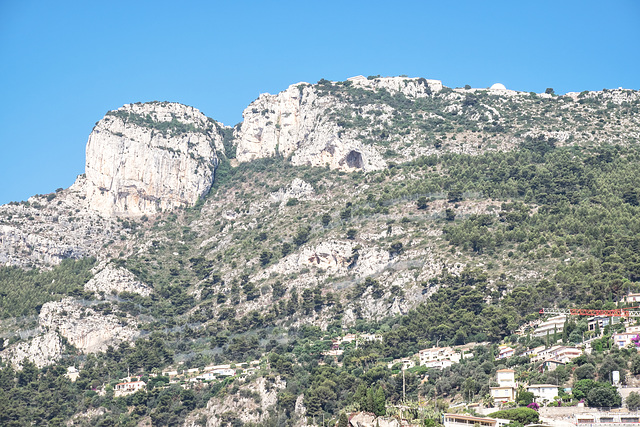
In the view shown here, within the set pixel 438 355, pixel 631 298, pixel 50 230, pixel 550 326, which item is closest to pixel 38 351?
pixel 50 230

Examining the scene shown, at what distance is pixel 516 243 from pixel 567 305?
21.8 m

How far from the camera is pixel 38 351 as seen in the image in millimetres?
135875

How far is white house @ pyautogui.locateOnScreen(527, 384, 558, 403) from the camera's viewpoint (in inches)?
3467

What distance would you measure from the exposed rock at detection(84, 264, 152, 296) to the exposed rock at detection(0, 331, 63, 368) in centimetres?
1379

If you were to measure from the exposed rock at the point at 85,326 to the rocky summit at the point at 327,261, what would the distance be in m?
0.31

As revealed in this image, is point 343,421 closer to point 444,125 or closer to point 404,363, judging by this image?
point 404,363

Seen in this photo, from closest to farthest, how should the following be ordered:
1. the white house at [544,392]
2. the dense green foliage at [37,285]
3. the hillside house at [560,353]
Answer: the white house at [544,392] → the hillside house at [560,353] → the dense green foliage at [37,285]

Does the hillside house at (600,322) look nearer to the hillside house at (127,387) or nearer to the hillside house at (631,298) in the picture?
the hillside house at (631,298)

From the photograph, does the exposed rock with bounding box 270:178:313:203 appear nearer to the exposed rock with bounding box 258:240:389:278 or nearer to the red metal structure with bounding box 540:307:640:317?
the exposed rock with bounding box 258:240:389:278

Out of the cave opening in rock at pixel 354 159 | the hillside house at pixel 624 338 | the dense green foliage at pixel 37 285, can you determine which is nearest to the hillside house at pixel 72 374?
the dense green foliage at pixel 37 285

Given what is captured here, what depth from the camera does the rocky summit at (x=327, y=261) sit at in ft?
379

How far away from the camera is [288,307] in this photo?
138625mm

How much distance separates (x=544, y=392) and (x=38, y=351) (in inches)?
3009

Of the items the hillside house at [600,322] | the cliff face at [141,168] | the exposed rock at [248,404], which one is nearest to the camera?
the hillside house at [600,322]
